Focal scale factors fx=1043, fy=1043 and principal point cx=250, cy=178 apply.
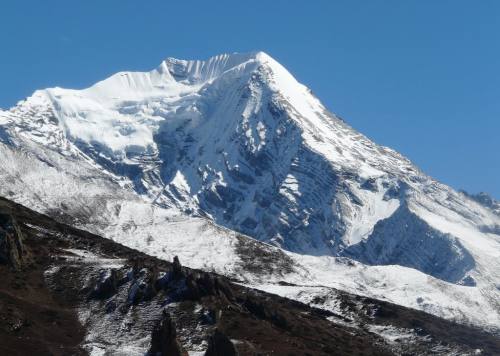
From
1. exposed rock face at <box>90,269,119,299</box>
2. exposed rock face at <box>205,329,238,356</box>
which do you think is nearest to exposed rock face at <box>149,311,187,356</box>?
exposed rock face at <box>205,329,238,356</box>

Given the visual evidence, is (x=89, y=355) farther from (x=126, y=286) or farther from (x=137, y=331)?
(x=126, y=286)

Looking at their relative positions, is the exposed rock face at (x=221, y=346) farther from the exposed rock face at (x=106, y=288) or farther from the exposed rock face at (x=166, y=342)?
the exposed rock face at (x=106, y=288)

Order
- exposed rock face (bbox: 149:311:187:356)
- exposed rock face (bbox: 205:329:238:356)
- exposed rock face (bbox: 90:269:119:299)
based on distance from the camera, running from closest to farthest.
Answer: exposed rock face (bbox: 205:329:238:356), exposed rock face (bbox: 149:311:187:356), exposed rock face (bbox: 90:269:119:299)

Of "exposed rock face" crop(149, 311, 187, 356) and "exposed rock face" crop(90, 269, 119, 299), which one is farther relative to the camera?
"exposed rock face" crop(90, 269, 119, 299)

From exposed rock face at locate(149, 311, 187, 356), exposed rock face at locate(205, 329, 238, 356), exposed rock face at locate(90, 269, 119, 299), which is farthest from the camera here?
exposed rock face at locate(90, 269, 119, 299)

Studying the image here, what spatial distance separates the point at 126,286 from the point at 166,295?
7.78 meters

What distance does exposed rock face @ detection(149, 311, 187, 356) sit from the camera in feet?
511

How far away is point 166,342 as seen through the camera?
157250 millimetres

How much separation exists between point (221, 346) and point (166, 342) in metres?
11.6

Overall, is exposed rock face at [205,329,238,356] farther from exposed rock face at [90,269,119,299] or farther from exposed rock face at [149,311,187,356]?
exposed rock face at [90,269,119,299]

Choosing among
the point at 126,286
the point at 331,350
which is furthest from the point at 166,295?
the point at 331,350

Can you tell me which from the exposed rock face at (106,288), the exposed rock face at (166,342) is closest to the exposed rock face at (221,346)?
the exposed rock face at (166,342)

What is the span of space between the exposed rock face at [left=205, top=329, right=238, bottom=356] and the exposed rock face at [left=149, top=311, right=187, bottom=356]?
724cm

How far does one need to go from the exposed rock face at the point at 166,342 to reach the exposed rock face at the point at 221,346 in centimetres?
724
